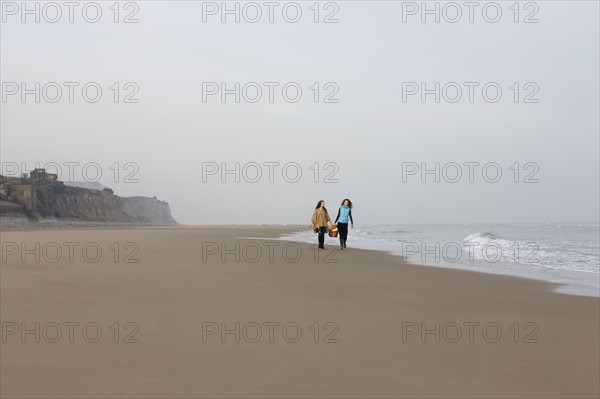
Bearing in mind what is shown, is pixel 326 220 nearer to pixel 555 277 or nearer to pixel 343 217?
pixel 343 217

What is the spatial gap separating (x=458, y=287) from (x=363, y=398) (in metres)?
5.84

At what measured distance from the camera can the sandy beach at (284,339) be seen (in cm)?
340

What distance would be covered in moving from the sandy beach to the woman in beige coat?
967 cm

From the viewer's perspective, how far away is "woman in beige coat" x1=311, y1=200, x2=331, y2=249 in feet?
59.9

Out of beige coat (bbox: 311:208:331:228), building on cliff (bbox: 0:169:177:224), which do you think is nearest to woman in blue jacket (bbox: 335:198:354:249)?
beige coat (bbox: 311:208:331:228)

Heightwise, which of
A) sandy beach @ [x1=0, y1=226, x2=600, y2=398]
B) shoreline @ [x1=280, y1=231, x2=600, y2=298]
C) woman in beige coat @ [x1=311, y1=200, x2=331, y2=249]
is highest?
woman in beige coat @ [x1=311, y1=200, x2=331, y2=249]

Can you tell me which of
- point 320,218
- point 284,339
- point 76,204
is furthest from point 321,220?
point 76,204

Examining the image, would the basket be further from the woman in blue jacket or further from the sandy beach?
the sandy beach

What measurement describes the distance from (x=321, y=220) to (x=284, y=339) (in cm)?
1369

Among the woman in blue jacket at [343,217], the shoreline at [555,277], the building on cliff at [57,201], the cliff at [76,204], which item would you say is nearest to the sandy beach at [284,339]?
the shoreline at [555,277]

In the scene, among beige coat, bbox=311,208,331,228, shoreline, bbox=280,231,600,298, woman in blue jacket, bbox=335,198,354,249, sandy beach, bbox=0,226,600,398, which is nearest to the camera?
sandy beach, bbox=0,226,600,398

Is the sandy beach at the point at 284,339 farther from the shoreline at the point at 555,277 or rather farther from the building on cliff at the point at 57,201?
the building on cliff at the point at 57,201

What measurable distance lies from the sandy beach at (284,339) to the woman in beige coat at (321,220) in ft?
31.7

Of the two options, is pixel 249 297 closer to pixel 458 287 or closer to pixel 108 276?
pixel 108 276
